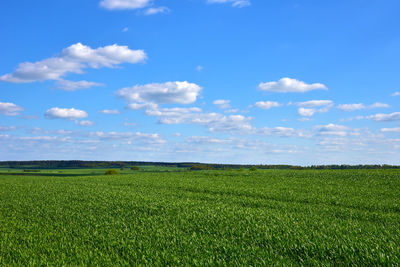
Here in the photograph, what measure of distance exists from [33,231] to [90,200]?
29.3 ft

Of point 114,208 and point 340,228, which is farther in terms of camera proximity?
point 114,208

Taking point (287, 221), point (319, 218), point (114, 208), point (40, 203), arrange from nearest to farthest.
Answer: point (287, 221)
point (319, 218)
point (114, 208)
point (40, 203)

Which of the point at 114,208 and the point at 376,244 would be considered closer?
the point at 376,244

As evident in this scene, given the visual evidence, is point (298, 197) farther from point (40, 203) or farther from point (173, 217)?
point (40, 203)

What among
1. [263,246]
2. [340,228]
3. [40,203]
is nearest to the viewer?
[263,246]

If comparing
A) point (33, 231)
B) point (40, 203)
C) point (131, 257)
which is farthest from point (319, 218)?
point (40, 203)

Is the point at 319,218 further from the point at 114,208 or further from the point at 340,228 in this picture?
the point at 114,208

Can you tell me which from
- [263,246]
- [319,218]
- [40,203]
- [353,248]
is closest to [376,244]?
[353,248]

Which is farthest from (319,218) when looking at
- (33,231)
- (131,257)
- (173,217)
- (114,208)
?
(33,231)

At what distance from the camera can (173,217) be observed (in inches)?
642

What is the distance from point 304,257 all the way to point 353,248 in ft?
6.00

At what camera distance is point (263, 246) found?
36.5ft

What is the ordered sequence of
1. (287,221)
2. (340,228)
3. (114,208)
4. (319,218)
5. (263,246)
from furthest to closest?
(114,208) < (319,218) < (287,221) < (340,228) < (263,246)

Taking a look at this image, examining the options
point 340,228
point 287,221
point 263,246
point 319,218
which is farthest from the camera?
point 319,218
